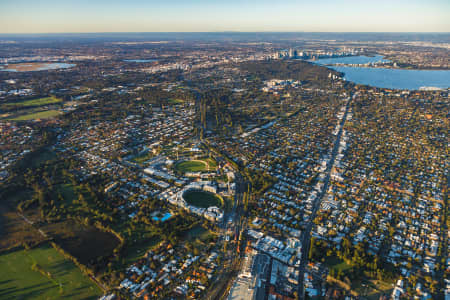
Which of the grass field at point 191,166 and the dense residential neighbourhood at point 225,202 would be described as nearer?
the dense residential neighbourhood at point 225,202

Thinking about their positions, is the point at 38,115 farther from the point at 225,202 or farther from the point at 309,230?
the point at 309,230

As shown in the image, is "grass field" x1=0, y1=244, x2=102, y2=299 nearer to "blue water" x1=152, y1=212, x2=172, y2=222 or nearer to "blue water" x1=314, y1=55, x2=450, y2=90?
"blue water" x1=152, y1=212, x2=172, y2=222

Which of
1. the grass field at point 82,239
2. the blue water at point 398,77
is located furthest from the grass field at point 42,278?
the blue water at point 398,77

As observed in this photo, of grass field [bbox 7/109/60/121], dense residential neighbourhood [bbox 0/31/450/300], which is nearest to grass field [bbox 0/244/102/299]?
dense residential neighbourhood [bbox 0/31/450/300]

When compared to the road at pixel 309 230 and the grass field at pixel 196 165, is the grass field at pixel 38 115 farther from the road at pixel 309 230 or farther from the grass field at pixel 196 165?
the road at pixel 309 230

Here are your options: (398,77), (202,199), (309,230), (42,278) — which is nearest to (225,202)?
(202,199)

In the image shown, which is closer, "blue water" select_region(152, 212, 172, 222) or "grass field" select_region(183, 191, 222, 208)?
"blue water" select_region(152, 212, 172, 222)

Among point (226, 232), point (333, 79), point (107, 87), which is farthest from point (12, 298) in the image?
point (333, 79)
